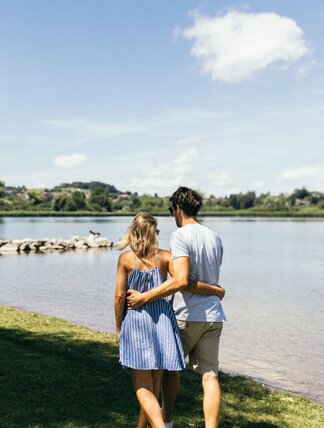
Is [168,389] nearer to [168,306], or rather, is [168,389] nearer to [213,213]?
[168,306]

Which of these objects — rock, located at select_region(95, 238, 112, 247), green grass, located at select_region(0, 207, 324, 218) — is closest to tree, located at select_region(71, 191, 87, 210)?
green grass, located at select_region(0, 207, 324, 218)

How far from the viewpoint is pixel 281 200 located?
18700 cm

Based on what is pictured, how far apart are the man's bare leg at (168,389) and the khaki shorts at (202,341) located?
10.4 inches

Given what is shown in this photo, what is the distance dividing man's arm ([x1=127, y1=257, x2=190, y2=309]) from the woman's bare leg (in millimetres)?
640

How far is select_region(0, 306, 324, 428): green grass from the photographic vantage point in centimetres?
607

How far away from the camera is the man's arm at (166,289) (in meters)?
4.86

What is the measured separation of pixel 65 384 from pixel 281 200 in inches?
7279

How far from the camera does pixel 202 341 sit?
518 centimetres

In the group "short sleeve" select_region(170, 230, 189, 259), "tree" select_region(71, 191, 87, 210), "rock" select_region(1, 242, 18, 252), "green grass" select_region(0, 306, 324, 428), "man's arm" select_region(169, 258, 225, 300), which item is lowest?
"rock" select_region(1, 242, 18, 252)

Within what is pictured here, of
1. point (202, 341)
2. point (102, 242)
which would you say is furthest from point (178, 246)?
point (102, 242)

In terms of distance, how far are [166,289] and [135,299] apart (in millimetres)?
299

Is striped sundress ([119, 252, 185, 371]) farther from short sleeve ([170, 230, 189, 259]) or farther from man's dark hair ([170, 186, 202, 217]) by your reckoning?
man's dark hair ([170, 186, 202, 217])

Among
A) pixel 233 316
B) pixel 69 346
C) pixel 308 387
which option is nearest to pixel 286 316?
pixel 233 316

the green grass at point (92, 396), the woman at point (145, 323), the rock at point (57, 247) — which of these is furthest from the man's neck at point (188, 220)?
the rock at point (57, 247)
